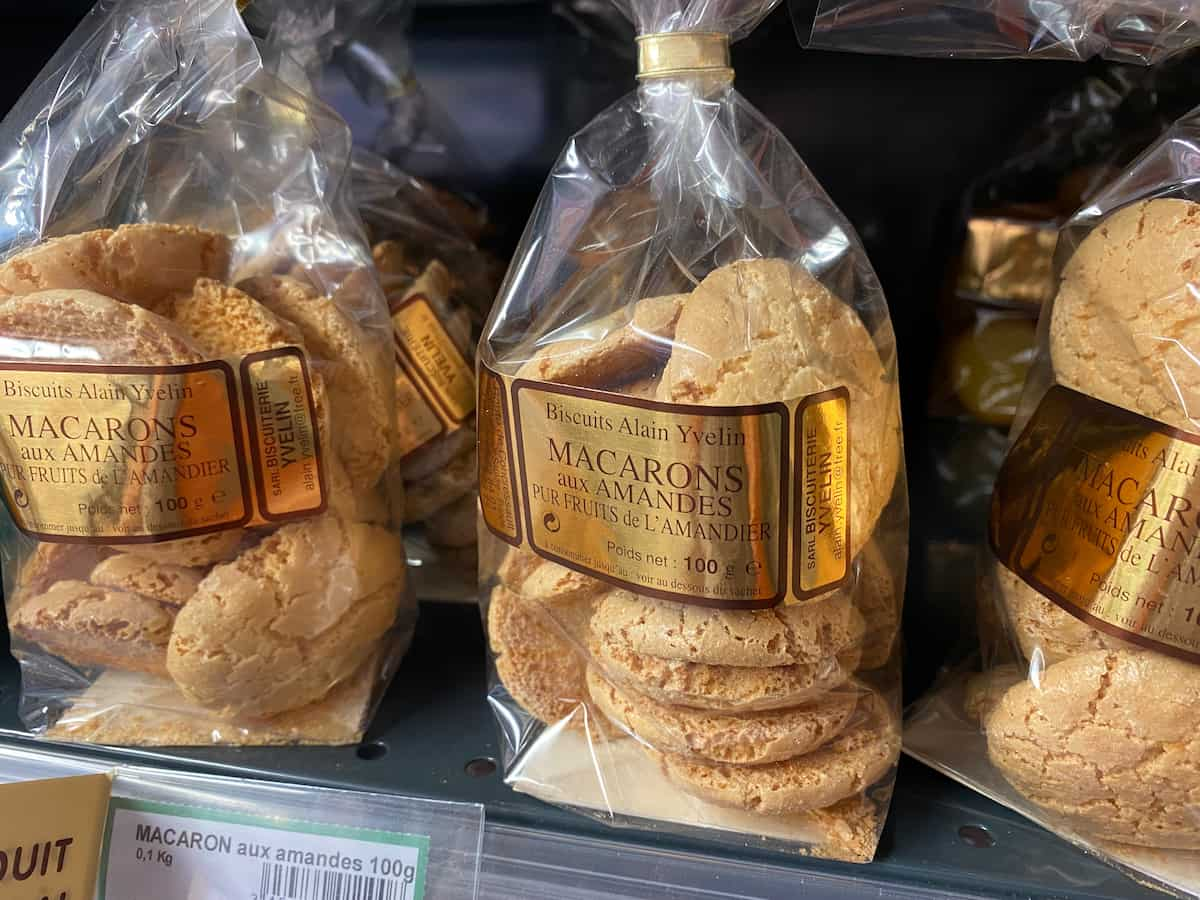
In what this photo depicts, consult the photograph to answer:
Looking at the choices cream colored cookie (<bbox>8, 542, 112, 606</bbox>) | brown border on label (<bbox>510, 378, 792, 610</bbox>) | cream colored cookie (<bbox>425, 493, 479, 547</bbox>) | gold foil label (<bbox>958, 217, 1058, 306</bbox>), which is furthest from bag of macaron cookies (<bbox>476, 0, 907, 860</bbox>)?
gold foil label (<bbox>958, 217, 1058, 306</bbox>)

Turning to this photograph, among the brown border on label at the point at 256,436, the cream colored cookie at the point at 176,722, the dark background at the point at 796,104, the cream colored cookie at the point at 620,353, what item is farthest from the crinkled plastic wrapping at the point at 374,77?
the cream colored cookie at the point at 176,722

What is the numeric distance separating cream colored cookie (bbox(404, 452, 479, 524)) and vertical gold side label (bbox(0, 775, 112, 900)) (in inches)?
14.6

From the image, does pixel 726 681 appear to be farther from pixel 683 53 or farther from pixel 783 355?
pixel 683 53

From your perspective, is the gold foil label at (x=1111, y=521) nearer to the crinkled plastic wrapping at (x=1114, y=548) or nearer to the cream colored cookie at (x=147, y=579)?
the crinkled plastic wrapping at (x=1114, y=548)

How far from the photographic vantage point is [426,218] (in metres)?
1.01

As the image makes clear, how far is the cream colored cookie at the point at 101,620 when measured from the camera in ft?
2.23

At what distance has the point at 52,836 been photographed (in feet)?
2.01

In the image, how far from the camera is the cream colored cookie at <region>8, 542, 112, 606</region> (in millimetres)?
706

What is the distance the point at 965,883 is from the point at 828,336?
0.38 metres

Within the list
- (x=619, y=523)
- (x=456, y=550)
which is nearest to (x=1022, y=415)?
(x=619, y=523)

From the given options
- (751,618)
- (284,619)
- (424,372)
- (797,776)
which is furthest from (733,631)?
(424,372)

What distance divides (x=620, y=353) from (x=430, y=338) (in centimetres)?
32

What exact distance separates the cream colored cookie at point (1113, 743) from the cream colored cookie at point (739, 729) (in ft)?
0.37

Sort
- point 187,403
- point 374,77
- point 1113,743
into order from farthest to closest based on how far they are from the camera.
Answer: point 374,77 < point 187,403 < point 1113,743
